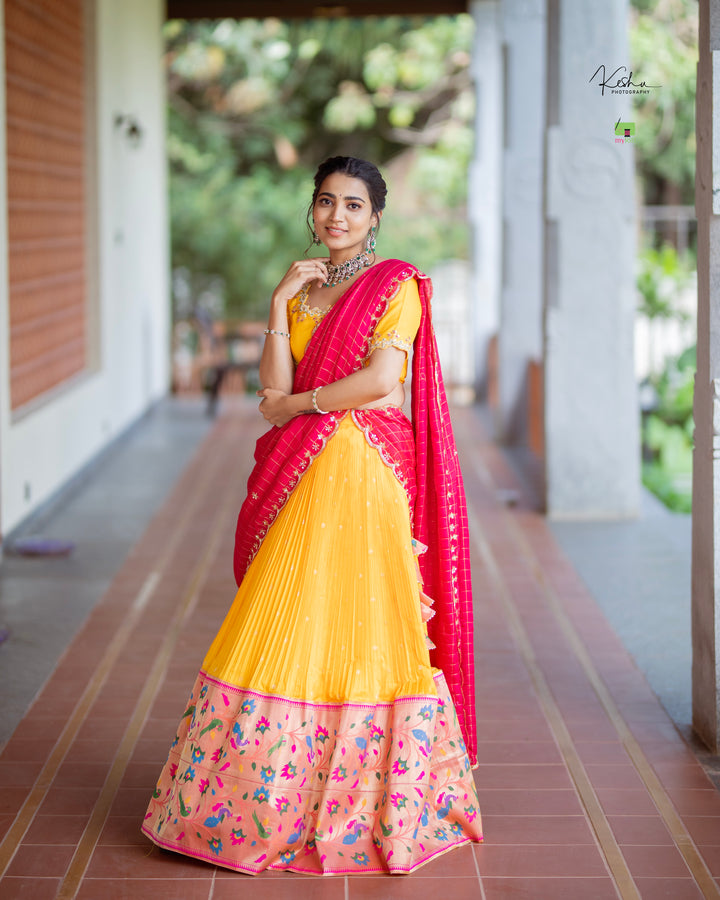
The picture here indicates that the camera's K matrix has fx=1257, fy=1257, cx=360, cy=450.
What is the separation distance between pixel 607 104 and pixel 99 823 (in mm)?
4726

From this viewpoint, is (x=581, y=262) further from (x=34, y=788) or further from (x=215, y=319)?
(x=215, y=319)

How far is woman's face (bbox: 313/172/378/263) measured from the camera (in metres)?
3.01

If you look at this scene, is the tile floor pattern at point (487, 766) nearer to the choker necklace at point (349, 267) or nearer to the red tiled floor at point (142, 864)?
the red tiled floor at point (142, 864)

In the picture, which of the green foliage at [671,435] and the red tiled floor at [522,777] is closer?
the red tiled floor at [522,777]

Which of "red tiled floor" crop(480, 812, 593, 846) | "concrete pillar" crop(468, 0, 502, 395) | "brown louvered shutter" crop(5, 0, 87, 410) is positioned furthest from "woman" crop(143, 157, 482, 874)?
"concrete pillar" crop(468, 0, 502, 395)

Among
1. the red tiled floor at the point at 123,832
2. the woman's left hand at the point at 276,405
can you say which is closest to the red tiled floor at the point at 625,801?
the red tiled floor at the point at 123,832

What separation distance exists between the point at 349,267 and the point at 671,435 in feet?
22.1

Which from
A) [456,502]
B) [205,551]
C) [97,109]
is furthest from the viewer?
[97,109]

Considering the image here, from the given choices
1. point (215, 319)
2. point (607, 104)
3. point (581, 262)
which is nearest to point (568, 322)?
point (581, 262)

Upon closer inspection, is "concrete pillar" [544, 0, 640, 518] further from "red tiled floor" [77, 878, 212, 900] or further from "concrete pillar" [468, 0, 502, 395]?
"concrete pillar" [468, 0, 502, 395]

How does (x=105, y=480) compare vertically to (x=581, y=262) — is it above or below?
below

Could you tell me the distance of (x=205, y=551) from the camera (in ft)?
20.2

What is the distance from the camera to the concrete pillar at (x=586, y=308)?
6629 mm

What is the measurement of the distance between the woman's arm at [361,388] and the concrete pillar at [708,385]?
105 centimetres
